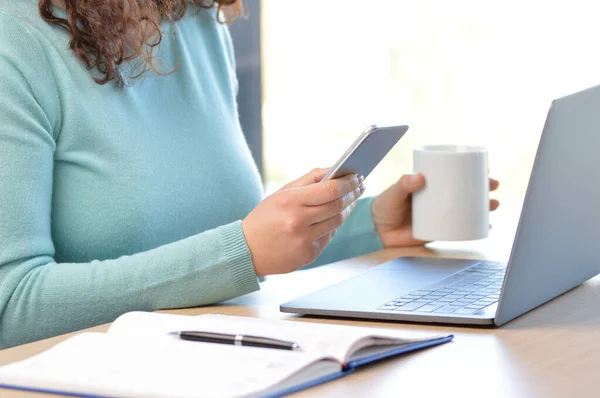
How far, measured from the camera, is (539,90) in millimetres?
4730

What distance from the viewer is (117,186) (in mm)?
1216

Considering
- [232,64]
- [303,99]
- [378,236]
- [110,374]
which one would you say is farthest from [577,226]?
[303,99]

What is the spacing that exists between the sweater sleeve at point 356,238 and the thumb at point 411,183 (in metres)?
0.12

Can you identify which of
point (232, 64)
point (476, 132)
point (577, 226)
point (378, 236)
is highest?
point (232, 64)

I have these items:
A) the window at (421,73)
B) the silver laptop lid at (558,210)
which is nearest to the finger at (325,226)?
the silver laptop lid at (558,210)

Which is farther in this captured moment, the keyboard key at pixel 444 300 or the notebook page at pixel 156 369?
the keyboard key at pixel 444 300

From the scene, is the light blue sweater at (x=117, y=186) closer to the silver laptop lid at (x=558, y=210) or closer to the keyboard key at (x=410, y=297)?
the keyboard key at (x=410, y=297)

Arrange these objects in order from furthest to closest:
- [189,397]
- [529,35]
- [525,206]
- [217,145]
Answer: [529,35] < [217,145] < [525,206] < [189,397]

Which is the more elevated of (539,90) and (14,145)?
(14,145)

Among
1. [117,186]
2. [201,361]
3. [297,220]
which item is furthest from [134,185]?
[201,361]

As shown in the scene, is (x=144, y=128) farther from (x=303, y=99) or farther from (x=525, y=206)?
(x=303, y=99)

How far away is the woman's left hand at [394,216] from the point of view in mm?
1372

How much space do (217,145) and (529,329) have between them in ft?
2.00

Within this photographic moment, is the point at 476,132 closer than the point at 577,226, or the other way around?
the point at 577,226
